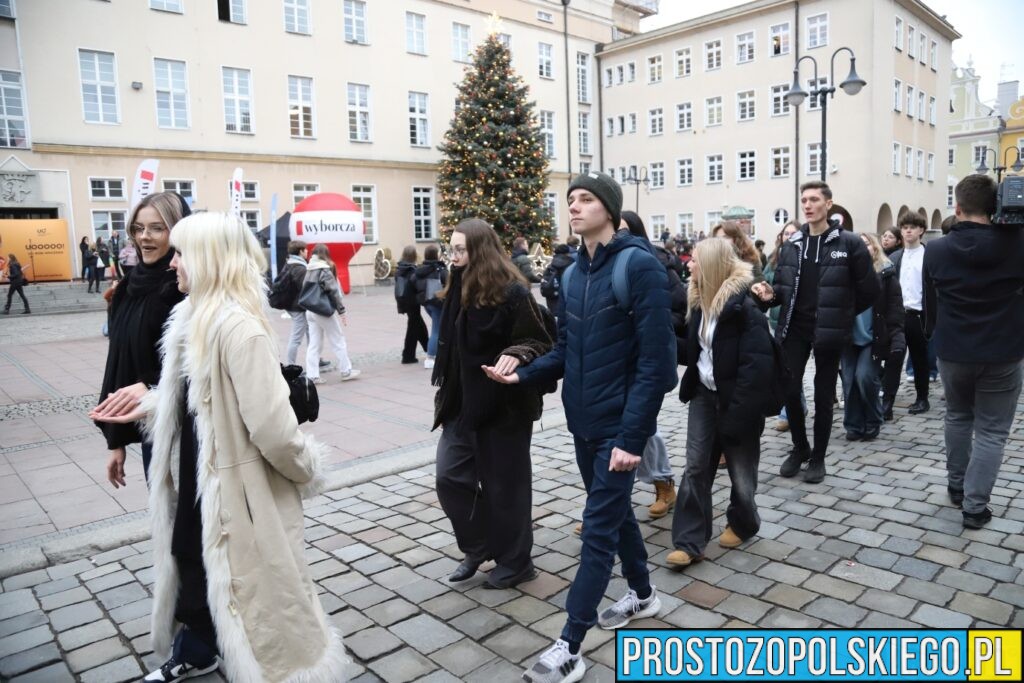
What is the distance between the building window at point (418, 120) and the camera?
3509 cm

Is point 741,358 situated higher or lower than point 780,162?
lower

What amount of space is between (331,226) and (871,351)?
70.8 ft

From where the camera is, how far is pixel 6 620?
3.76 metres

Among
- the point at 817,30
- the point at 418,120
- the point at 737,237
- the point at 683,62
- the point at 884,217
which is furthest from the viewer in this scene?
the point at 683,62

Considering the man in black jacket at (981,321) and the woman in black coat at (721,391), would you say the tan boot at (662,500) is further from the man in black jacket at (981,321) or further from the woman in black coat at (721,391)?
the man in black jacket at (981,321)

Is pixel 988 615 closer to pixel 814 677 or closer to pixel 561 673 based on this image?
pixel 814 677

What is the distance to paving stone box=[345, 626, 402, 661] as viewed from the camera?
3.35m

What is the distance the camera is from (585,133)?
4559 centimetres

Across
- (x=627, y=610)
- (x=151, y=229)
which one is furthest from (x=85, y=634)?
(x=627, y=610)

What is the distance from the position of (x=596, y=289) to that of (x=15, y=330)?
18.6 m

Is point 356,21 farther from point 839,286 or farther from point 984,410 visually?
point 984,410

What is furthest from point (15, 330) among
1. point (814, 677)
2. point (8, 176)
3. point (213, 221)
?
point (814, 677)

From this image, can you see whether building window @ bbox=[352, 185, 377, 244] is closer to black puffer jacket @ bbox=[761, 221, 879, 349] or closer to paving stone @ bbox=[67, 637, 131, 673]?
black puffer jacket @ bbox=[761, 221, 879, 349]

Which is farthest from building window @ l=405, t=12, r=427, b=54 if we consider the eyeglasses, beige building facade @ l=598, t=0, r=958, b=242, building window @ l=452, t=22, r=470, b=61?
the eyeglasses
